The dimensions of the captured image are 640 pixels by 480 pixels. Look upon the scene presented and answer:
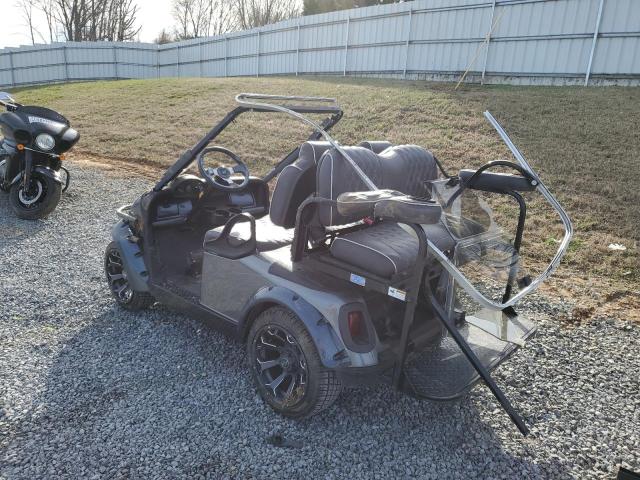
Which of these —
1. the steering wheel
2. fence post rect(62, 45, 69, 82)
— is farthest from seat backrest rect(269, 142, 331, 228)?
fence post rect(62, 45, 69, 82)

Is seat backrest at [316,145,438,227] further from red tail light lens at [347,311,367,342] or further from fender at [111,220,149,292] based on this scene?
fender at [111,220,149,292]

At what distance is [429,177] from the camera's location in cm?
363

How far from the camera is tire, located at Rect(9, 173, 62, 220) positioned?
666 centimetres

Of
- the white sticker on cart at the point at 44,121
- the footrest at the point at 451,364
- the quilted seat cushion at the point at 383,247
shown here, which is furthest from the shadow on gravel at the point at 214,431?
the white sticker on cart at the point at 44,121

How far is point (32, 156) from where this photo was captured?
6.62 metres

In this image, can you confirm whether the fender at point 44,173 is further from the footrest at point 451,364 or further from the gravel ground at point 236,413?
the footrest at point 451,364

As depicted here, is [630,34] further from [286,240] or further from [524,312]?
[286,240]

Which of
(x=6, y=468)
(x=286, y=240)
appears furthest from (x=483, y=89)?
(x=6, y=468)

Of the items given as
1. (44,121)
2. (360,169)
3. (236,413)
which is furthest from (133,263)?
(44,121)

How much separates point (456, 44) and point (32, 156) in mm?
10209

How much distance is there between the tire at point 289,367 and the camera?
108 inches

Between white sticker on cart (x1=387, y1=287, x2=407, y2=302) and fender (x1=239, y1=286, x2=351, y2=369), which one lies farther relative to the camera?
fender (x1=239, y1=286, x2=351, y2=369)

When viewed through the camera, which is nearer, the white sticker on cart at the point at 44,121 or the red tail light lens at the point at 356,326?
the red tail light lens at the point at 356,326

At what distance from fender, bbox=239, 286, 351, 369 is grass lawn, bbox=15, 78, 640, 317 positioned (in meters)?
2.91
